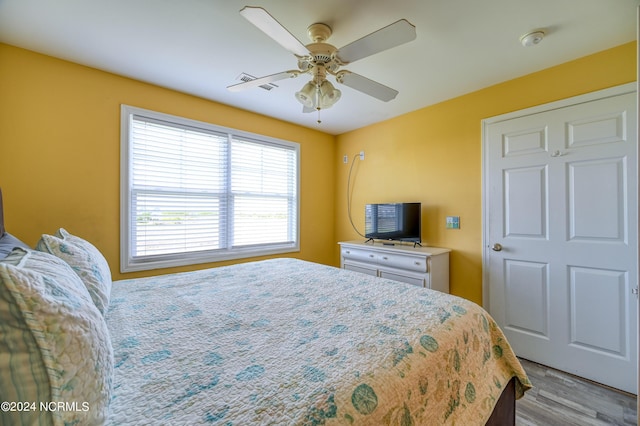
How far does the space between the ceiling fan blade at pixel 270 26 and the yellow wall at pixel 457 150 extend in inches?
77.3

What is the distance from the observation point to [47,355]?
0.53 m

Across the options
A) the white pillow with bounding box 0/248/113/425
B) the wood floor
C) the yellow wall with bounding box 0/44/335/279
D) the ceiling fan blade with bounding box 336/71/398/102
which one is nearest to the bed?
the white pillow with bounding box 0/248/113/425

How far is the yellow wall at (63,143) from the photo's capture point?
6.25ft

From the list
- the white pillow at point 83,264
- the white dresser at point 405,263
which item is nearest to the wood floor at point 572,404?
the white dresser at point 405,263

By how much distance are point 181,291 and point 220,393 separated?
107cm

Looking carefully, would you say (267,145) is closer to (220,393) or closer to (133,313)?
(133,313)

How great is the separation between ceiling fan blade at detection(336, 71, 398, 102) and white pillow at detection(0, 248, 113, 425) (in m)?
1.75

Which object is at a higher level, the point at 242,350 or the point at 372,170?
the point at 372,170

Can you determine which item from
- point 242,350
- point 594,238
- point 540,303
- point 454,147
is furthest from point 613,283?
point 242,350

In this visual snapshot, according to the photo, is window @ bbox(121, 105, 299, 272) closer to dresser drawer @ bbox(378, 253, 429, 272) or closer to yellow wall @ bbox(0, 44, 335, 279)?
yellow wall @ bbox(0, 44, 335, 279)

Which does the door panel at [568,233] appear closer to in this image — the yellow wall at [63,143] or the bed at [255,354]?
the bed at [255,354]

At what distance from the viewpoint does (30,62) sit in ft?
6.40

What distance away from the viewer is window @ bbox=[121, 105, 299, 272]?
7.98 ft

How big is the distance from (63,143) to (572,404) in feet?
14.1
